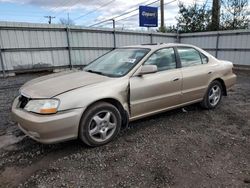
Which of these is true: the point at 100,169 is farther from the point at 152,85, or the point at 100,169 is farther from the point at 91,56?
the point at 91,56

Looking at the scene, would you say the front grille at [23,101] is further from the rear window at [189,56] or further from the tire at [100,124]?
the rear window at [189,56]

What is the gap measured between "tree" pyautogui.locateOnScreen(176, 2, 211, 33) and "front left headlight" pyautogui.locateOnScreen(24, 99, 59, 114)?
55.3 ft

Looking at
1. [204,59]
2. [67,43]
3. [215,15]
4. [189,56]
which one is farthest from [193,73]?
[215,15]

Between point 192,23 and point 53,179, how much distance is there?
58.7ft

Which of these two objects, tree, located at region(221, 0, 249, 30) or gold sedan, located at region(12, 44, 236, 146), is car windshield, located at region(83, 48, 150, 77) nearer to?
gold sedan, located at region(12, 44, 236, 146)

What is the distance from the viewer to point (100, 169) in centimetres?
267

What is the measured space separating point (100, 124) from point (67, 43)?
28.0 feet

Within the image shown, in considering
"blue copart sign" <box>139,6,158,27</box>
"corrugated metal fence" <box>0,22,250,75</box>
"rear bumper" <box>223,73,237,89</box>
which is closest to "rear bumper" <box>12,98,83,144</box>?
"rear bumper" <box>223,73,237,89</box>

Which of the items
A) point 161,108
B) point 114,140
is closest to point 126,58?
point 161,108

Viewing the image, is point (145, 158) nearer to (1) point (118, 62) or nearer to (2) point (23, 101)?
(1) point (118, 62)

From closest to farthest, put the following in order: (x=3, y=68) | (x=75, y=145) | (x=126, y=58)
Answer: (x=75, y=145), (x=126, y=58), (x=3, y=68)

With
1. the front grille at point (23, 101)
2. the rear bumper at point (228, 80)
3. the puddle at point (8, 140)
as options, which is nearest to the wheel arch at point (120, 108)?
the front grille at point (23, 101)

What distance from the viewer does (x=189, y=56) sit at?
4445mm

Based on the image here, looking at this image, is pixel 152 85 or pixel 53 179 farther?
pixel 152 85
